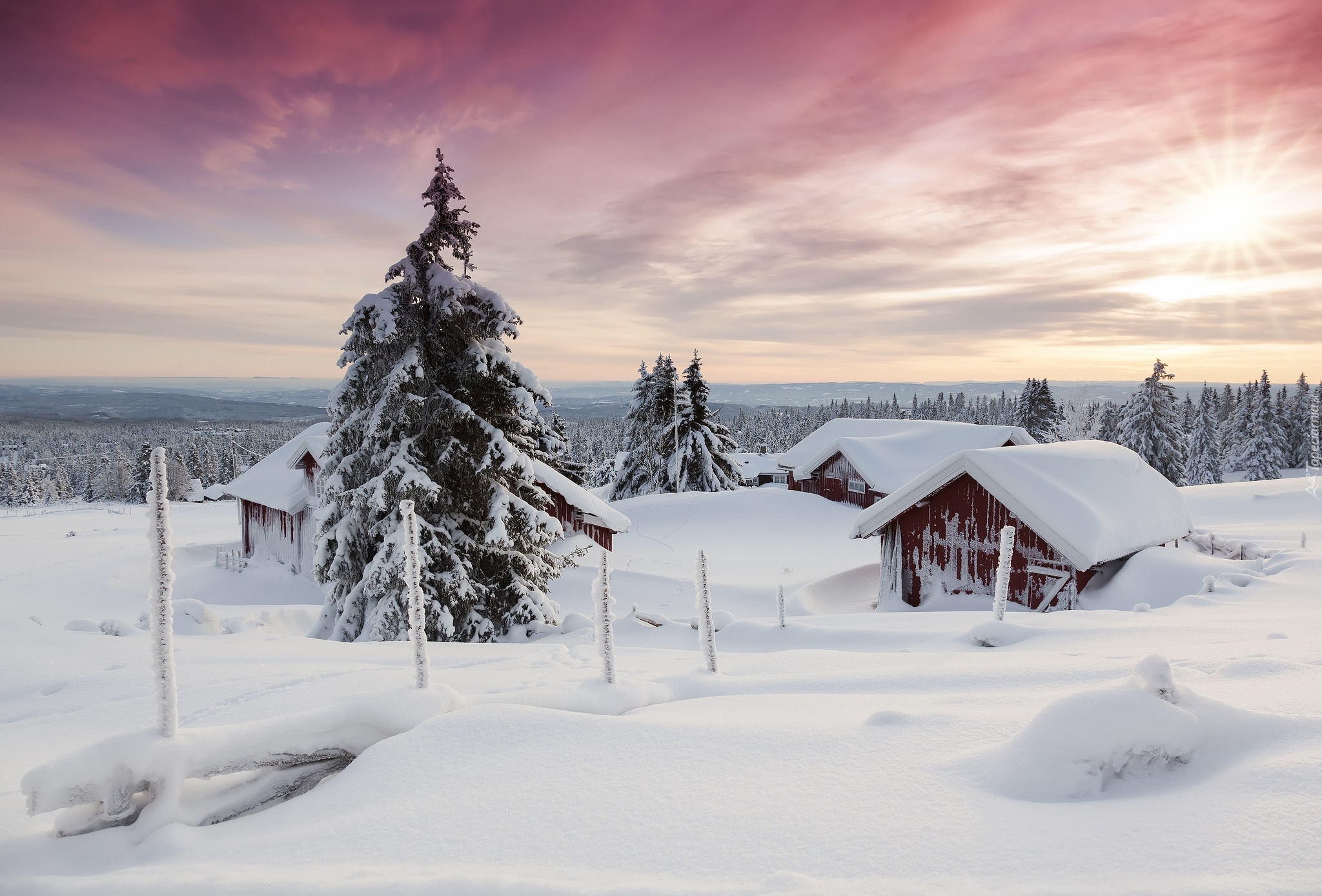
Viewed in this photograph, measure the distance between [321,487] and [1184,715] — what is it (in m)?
14.3

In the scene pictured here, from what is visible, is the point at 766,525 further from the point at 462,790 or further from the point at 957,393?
the point at 957,393

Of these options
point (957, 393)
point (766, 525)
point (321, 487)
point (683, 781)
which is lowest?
point (766, 525)

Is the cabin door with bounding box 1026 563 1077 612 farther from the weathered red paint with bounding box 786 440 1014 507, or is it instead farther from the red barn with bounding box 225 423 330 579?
the red barn with bounding box 225 423 330 579

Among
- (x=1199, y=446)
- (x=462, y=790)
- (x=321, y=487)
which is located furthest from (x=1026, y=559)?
(x=1199, y=446)

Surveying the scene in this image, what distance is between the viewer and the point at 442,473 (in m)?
12.7

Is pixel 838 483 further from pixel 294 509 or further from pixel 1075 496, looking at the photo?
pixel 294 509

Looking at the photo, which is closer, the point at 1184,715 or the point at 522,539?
the point at 1184,715

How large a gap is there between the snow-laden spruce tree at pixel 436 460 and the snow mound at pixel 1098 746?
10.5m

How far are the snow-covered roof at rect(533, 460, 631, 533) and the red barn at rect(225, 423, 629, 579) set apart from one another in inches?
1.0

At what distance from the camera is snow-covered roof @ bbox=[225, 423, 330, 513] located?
24297mm

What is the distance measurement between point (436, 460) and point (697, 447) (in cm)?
3114

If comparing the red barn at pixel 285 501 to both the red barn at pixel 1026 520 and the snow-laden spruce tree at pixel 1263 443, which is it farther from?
the snow-laden spruce tree at pixel 1263 443

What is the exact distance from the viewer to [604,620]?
20.3ft

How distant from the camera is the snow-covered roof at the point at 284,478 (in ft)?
79.7
